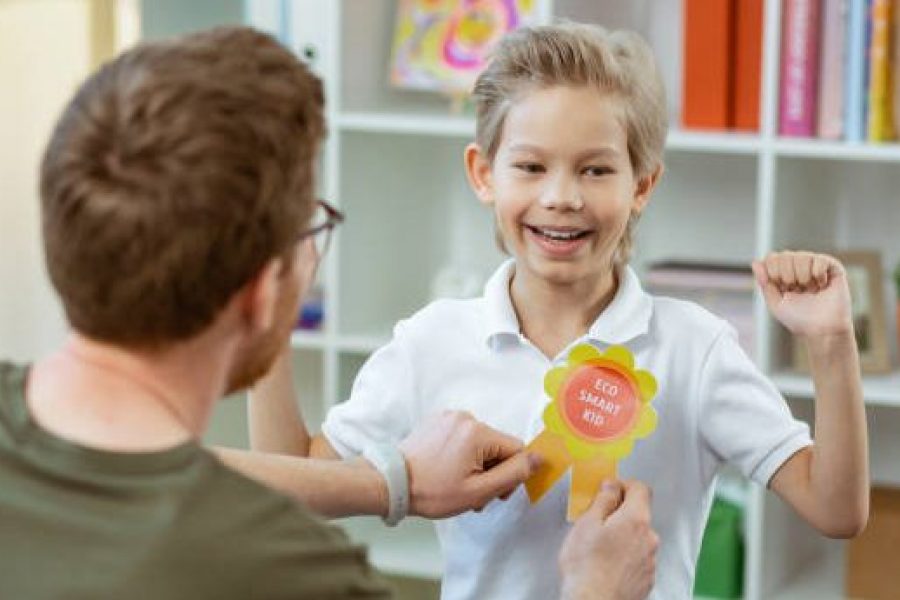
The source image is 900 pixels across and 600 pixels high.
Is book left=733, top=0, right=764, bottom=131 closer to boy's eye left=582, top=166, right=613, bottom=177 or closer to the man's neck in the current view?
boy's eye left=582, top=166, right=613, bottom=177

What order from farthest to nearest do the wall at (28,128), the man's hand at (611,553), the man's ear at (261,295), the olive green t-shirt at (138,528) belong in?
the wall at (28,128), the man's hand at (611,553), the man's ear at (261,295), the olive green t-shirt at (138,528)

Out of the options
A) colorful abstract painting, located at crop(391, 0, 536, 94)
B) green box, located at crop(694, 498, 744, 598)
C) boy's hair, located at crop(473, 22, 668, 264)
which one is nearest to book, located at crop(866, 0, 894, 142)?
colorful abstract painting, located at crop(391, 0, 536, 94)

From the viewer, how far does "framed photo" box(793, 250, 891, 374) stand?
341cm

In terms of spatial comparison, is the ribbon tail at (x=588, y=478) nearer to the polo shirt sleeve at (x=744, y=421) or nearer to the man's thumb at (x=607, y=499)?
the man's thumb at (x=607, y=499)

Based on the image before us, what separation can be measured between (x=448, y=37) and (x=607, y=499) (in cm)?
199

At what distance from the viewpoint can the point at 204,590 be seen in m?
1.19

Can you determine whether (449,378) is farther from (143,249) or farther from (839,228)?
(839,228)

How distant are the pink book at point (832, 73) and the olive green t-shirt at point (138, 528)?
226cm

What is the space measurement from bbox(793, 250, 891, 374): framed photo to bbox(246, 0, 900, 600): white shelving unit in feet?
0.12

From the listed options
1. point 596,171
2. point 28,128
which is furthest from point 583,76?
point 28,128

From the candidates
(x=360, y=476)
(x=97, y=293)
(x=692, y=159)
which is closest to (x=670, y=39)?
(x=692, y=159)

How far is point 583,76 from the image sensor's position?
6.39 ft

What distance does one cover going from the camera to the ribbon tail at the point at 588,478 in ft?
6.01

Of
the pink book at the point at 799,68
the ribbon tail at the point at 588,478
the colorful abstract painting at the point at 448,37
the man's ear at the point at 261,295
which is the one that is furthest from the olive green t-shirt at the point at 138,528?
the colorful abstract painting at the point at 448,37
